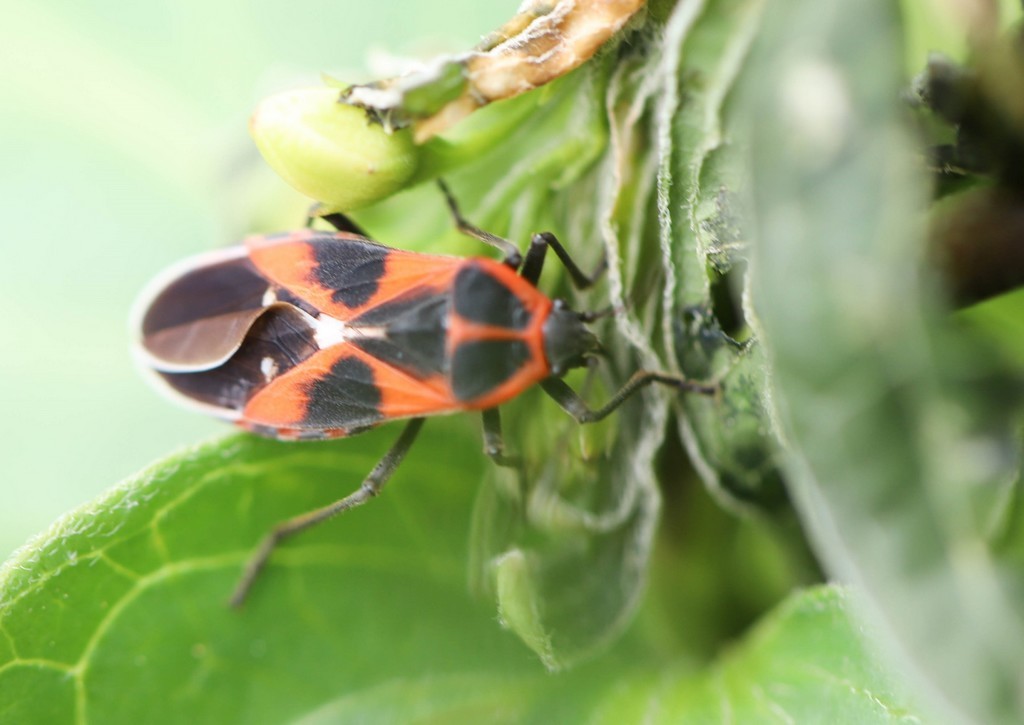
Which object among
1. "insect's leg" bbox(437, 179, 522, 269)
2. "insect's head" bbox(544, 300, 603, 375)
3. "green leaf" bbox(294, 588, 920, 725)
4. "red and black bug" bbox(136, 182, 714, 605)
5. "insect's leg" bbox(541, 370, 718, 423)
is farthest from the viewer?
"red and black bug" bbox(136, 182, 714, 605)

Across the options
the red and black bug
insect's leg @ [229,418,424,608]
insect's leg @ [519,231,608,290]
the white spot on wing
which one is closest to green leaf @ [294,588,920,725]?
insect's leg @ [229,418,424,608]

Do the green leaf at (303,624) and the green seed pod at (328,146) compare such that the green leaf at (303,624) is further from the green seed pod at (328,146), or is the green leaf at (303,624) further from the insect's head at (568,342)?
the green seed pod at (328,146)

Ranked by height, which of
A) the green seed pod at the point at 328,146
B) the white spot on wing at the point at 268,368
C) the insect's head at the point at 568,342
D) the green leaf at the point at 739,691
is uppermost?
the green seed pod at the point at 328,146

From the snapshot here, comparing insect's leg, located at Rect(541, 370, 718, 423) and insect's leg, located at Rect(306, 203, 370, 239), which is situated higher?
insect's leg, located at Rect(306, 203, 370, 239)

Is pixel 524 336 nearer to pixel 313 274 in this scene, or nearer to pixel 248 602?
pixel 313 274

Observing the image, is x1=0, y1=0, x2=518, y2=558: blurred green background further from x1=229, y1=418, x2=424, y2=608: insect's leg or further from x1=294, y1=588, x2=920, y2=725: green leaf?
x1=294, y1=588, x2=920, y2=725: green leaf

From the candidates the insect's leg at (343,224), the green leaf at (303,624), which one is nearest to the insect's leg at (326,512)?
the green leaf at (303,624)
